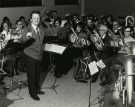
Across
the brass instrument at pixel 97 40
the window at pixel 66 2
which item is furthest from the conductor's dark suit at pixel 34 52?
the window at pixel 66 2

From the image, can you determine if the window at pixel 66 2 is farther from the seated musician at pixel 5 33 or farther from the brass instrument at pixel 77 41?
the brass instrument at pixel 77 41

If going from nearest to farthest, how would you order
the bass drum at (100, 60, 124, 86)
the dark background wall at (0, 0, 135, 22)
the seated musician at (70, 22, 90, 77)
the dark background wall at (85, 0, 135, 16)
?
1. the bass drum at (100, 60, 124, 86)
2. the seated musician at (70, 22, 90, 77)
3. the dark background wall at (0, 0, 135, 22)
4. the dark background wall at (85, 0, 135, 16)

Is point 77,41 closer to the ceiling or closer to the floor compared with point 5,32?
closer to the floor

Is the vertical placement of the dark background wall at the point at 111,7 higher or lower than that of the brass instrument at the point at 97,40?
higher

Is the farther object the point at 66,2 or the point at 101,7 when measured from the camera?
the point at 101,7

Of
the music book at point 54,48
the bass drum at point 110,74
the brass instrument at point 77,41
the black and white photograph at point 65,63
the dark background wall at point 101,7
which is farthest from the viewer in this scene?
the dark background wall at point 101,7

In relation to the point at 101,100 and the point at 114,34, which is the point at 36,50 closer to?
the point at 101,100

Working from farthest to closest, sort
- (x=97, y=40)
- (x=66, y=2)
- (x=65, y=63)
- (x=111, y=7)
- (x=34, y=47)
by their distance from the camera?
(x=111, y=7)
(x=66, y=2)
(x=65, y=63)
(x=97, y=40)
(x=34, y=47)

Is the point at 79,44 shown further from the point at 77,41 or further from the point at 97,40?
the point at 97,40

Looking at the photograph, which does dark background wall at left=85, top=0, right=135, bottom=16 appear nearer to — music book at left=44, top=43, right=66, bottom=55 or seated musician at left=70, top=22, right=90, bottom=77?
seated musician at left=70, top=22, right=90, bottom=77

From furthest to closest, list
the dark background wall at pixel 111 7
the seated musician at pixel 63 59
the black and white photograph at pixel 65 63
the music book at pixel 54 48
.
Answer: the dark background wall at pixel 111 7
the seated musician at pixel 63 59
the music book at pixel 54 48
the black and white photograph at pixel 65 63

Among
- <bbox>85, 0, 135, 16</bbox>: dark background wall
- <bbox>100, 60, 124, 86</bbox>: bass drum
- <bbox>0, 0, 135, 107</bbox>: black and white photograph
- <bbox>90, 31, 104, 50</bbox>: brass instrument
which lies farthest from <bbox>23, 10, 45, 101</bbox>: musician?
<bbox>85, 0, 135, 16</bbox>: dark background wall

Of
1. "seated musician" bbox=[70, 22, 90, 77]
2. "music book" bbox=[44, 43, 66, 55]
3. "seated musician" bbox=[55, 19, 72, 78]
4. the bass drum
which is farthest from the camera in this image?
"seated musician" bbox=[55, 19, 72, 78]

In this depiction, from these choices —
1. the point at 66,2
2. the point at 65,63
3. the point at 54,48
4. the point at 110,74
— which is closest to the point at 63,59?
the point at 65,63
